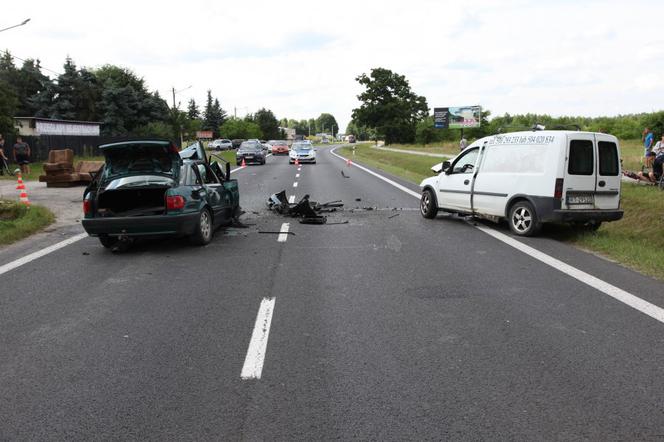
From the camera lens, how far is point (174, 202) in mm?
8953

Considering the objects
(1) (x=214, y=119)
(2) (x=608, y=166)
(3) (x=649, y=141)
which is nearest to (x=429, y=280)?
(2) (x=608, y=166)

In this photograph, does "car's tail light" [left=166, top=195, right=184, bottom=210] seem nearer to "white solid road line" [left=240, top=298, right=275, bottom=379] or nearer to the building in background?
"white solid road line" [left=240, top=298, right=275, bottom=379]

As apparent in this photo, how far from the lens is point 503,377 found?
13.6 feet

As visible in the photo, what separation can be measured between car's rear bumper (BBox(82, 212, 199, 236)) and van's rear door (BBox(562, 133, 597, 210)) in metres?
6.54

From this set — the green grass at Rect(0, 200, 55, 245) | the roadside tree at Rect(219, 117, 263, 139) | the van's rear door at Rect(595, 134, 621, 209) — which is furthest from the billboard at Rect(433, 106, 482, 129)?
the green grass at Rect(0, 200, 55, 245)

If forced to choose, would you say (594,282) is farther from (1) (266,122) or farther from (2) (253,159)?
(1) (266,122)

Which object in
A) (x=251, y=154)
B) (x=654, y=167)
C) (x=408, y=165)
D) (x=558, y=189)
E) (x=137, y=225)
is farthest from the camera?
(x=251, y=154)

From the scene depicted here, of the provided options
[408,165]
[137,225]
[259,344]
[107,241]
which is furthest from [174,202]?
[408,165]

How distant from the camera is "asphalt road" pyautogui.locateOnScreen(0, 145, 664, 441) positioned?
3525mm

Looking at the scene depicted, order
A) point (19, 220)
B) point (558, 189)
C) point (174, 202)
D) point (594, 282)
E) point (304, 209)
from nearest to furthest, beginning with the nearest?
point (594, 282), point (174, 202), point (558, 189), point (19, 220), point (304, 209)

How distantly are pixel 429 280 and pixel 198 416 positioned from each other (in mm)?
4138

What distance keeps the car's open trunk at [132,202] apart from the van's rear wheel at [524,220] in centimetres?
634

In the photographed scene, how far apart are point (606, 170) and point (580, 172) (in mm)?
549

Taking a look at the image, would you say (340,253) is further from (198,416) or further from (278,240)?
(198,416)
